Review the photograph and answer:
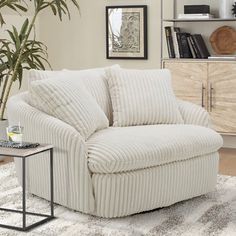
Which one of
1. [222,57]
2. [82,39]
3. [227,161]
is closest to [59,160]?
[227,161]

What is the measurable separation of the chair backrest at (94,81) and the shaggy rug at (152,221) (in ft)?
2.48

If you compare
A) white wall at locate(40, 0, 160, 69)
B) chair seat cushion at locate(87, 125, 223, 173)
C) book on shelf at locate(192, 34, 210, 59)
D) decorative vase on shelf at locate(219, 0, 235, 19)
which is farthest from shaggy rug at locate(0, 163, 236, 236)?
white wall at locate(40, 0, 160, 69)

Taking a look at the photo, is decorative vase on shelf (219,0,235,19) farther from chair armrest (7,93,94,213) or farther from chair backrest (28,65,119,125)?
chair armrest (7,93,94,213)

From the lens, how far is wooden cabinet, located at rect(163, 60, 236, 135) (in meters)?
5.43

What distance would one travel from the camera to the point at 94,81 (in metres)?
3.93

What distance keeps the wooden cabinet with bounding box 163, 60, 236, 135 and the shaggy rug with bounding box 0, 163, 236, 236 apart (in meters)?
1.69

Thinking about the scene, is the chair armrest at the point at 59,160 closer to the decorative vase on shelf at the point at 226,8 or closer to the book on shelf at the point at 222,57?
the book on shelf at the point at 222,57

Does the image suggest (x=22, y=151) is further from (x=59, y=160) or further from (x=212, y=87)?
(x=212, y=87)

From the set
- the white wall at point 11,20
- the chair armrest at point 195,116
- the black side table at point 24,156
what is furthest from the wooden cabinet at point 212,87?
the black side table at point 24,156

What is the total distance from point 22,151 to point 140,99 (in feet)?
3.43

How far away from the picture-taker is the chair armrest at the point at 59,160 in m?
3.24

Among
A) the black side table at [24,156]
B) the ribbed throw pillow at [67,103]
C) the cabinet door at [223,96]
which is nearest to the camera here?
the black side table at [24,156]

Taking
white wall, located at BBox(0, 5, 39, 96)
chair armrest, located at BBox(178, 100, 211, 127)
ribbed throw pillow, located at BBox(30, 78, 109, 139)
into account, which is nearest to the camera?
ribbed throw pillow, located at BBox(30, 78, 109, 139)

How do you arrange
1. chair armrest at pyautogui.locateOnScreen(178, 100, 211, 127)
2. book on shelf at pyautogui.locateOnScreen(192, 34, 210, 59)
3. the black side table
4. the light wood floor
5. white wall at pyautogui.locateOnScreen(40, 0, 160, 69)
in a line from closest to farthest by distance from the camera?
the black side table < chair armrest at pyautogui.locateOnScreen(178, 100, 211, 127) < the light wood floor < book on shelf at pyautogui.locateOnScreen(192, 34, 210, 59) < white wall at pyautogui.locateOnScreen(40, 0, 160, 69)
